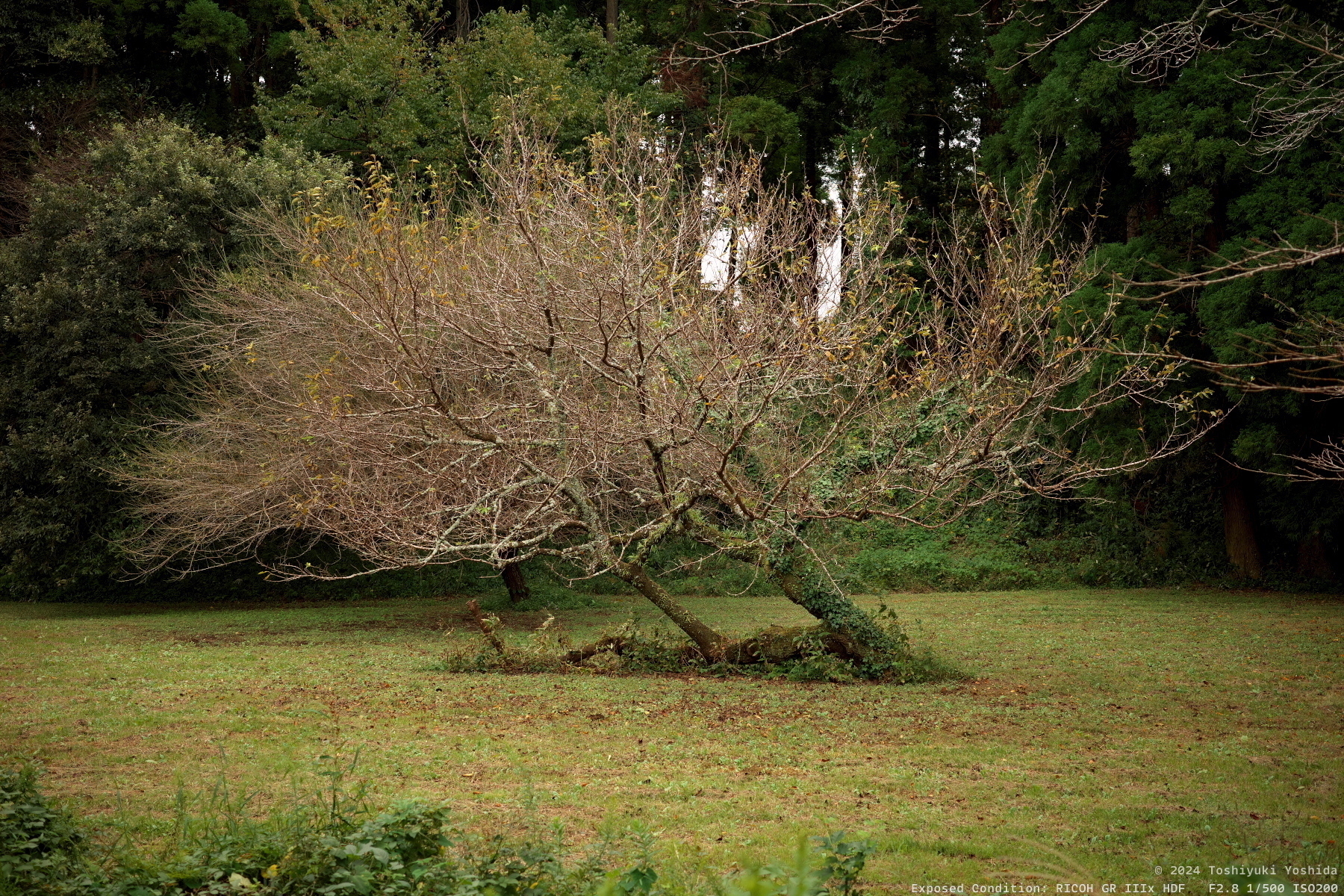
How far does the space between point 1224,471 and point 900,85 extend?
10952 mm

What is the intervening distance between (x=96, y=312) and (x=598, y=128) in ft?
30.6

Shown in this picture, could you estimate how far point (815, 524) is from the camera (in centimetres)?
1162

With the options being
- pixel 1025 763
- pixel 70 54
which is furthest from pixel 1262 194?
pixel 70 54

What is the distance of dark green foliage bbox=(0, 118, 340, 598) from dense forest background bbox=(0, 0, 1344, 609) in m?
0.05

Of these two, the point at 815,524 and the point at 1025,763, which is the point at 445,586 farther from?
the point at 1025,763

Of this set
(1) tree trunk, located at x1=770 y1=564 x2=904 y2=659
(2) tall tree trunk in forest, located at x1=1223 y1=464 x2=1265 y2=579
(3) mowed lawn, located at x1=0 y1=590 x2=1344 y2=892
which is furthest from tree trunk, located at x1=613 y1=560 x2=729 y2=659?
(2) tall tree trunk in forest, located at x1=1223 y1=464 x2=1265 y2=579

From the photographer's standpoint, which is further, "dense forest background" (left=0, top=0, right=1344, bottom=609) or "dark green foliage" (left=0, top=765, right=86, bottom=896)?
"dense forest background" (left=0, top=0, right=1344, bottom=609)

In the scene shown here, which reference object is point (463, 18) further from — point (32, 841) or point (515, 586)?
point (32, 841)

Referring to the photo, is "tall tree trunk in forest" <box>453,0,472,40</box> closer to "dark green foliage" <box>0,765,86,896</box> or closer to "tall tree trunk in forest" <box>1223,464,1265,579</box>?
"tall tree trunk in forest" <box>1223,464,1265,579</box>

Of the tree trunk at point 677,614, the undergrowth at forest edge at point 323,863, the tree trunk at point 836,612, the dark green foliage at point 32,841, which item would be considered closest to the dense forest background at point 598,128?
the tree trunk at point 677,614

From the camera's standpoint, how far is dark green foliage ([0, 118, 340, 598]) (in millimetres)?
17094

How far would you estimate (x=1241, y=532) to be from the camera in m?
18.0

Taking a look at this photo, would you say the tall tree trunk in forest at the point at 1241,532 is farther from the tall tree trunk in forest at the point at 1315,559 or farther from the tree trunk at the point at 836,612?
the tree trunk at the point at 836,612

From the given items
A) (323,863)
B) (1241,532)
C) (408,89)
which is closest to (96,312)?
(408,89)
